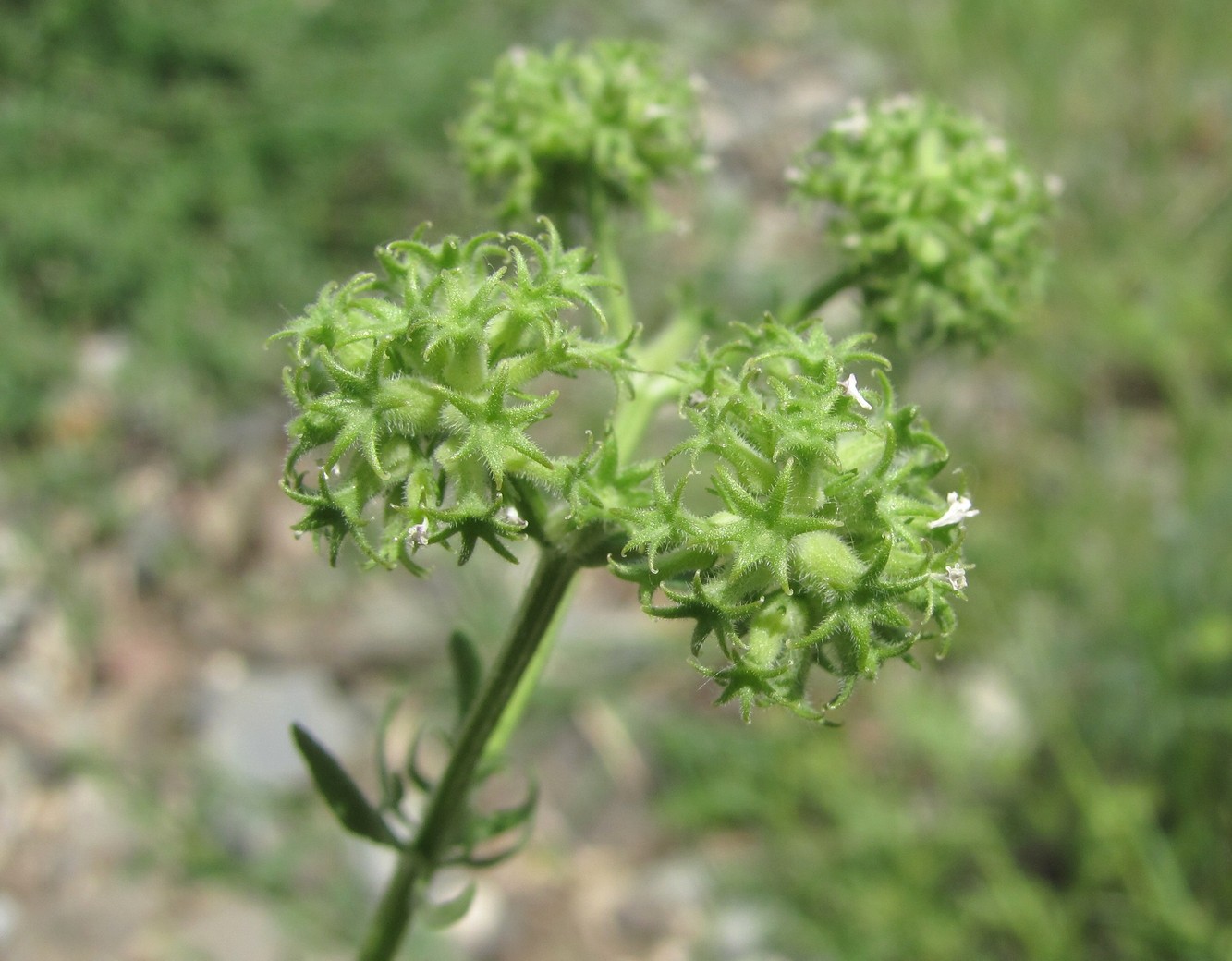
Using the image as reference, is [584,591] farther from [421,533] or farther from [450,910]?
[421,533]

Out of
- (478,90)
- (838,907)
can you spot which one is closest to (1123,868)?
(838,907)

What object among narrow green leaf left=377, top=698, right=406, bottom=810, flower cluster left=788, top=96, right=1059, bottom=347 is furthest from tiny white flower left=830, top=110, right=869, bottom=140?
narrow green leaf left=377, top=698, right=406, bottom=810

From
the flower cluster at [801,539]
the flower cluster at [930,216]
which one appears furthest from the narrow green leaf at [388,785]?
the flower cluster at [930,216]

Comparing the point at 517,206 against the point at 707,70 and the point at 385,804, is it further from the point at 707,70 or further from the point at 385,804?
the point at 707,70

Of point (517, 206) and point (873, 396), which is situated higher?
point (517, 206)

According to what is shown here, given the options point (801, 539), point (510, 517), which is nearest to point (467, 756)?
point (510, 517)

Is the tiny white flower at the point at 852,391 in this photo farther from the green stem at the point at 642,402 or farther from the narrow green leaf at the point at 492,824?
the narrow green leaf at the point at 492,824
